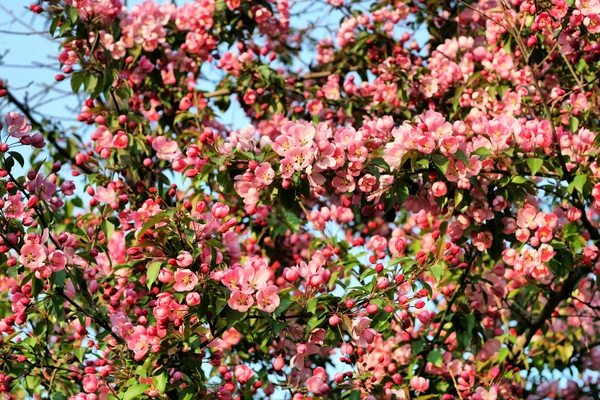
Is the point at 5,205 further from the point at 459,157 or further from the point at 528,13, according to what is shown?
the point at 528,13

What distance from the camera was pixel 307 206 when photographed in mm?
4832

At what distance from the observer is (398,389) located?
3348 millimetres

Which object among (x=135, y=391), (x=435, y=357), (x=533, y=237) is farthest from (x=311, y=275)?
(x=533, y=237)

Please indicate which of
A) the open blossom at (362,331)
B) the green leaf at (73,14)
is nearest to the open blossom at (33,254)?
the open blossom at (362,331)

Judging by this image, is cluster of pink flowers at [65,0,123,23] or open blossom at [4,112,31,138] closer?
open blossom at [4,112,31,138]

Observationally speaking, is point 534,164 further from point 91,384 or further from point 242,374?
point 91,384

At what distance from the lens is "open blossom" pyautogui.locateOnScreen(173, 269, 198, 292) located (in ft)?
8.63

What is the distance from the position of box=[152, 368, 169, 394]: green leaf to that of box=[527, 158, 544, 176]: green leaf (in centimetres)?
149

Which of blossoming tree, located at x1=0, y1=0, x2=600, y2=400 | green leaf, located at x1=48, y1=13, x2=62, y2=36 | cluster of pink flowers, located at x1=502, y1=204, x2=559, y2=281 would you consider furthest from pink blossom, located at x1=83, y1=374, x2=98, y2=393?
green leaf, located at x1=48, y1=13, x2=62, y2=36

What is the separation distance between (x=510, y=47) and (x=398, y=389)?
170 centimetres

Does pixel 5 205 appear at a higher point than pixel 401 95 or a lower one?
lower

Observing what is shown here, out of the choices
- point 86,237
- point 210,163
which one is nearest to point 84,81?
point 86,237

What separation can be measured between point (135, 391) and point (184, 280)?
14.8 inches

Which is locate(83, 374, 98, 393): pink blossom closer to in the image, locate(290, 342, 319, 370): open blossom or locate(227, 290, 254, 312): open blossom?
locate(227, 290, 254, 312): open blossom
